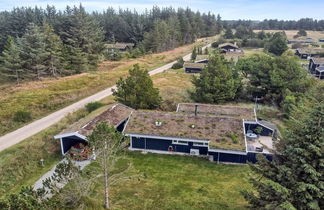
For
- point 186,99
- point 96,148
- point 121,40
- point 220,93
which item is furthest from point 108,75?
point 121,40

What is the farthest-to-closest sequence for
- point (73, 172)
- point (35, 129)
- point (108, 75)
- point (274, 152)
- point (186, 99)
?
point (108, 75)
point (186, 99)
point (35, 129)
point (73, 172)
point (274, 152)

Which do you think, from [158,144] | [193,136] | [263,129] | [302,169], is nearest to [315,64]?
[263,129]

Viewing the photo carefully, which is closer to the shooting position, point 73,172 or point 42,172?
point 73,172

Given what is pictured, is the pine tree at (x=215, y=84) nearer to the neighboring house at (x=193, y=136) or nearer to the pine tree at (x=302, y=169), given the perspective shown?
the neighboring house at (x=193, y=136)

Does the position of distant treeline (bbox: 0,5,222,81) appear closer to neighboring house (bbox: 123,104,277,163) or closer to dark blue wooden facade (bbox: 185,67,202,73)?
dark blue wooden facade (bbox: 185,67,202,73)

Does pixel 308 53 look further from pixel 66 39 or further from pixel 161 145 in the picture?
pixel 161 145

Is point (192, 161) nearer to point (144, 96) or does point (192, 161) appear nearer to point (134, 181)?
point (134, 181)
